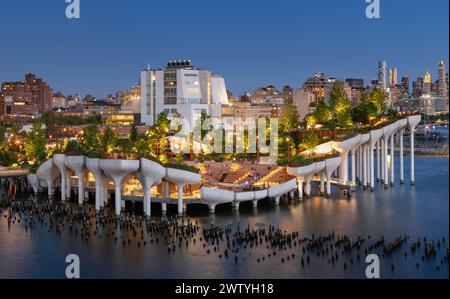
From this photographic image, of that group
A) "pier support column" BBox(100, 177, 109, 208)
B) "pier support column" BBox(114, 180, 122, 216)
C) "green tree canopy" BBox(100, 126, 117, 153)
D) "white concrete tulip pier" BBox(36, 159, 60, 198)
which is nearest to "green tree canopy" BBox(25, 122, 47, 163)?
"white concrete tulip pier" BBox(36, 159, 60, 198)

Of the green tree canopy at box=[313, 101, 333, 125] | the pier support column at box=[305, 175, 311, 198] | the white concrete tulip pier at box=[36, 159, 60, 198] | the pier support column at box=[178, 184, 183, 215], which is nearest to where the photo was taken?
the pier support column at box=[178, 184, 183, 215]

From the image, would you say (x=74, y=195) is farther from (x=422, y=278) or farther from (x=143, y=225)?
(x=422, y=278)

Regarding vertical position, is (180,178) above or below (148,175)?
below

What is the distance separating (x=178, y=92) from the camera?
121625 millimetres

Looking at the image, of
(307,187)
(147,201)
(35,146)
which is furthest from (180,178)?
(35,146)

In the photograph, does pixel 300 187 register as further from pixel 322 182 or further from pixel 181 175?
pixel 181 175

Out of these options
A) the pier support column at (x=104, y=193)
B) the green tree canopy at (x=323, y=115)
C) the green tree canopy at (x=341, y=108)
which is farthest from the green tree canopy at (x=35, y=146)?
the green tree canopy at (x=341, y=108)

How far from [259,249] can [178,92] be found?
74.7 meters

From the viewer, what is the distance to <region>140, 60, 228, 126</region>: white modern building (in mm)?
121375

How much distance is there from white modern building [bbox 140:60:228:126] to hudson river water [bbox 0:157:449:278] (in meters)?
51.9

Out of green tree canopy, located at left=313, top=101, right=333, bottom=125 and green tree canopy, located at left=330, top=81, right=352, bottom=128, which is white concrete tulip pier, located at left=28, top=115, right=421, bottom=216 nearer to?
green tree canopy, located at left=330, top=81, right=352, bottom=128

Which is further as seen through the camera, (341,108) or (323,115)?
(323,115)

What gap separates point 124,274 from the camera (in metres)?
43.9
